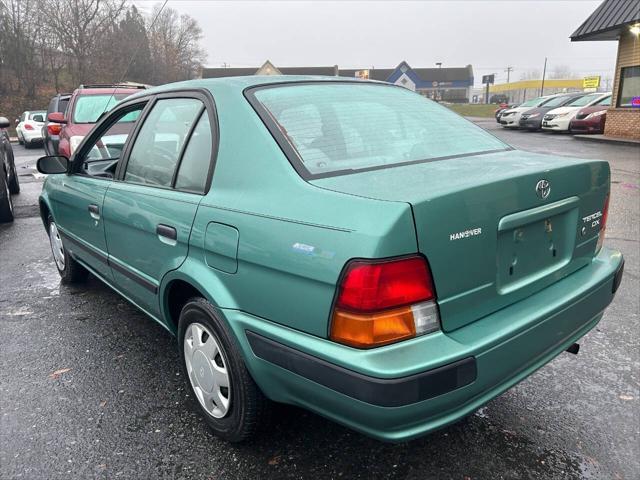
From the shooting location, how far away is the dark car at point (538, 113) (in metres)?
21.5

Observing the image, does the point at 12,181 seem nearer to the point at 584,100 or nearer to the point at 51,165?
the point at 51,165

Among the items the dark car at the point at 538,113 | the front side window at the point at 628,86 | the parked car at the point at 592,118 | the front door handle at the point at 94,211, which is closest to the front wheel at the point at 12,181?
the front door handle at the point at 94,211

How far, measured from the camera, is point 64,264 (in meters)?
4.47

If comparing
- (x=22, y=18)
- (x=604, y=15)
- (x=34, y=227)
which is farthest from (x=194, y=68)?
(x=34, y=227)

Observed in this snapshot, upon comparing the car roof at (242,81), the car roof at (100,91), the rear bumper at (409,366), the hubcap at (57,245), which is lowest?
the hubcap at (57,245)

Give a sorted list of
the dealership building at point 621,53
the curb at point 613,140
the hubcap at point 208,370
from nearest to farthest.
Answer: the hubcap at point 208,370
the dealership building at point 621,53
the curb at point 613,140

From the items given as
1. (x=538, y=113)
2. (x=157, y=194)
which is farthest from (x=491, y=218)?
(x=538, y=113)

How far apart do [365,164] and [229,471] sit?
4.70 feet

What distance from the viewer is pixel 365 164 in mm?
2178

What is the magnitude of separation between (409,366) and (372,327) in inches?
6.6

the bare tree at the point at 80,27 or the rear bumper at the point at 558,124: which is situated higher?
the bare tree at the point at 80,27

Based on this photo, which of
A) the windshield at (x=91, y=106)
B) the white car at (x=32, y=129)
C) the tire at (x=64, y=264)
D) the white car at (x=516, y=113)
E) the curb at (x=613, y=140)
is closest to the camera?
the tire at (x=64, y=264)

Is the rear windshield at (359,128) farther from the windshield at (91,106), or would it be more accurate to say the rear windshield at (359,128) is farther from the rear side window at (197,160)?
the windshield at (91,106)

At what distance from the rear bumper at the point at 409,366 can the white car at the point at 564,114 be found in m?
20.4
